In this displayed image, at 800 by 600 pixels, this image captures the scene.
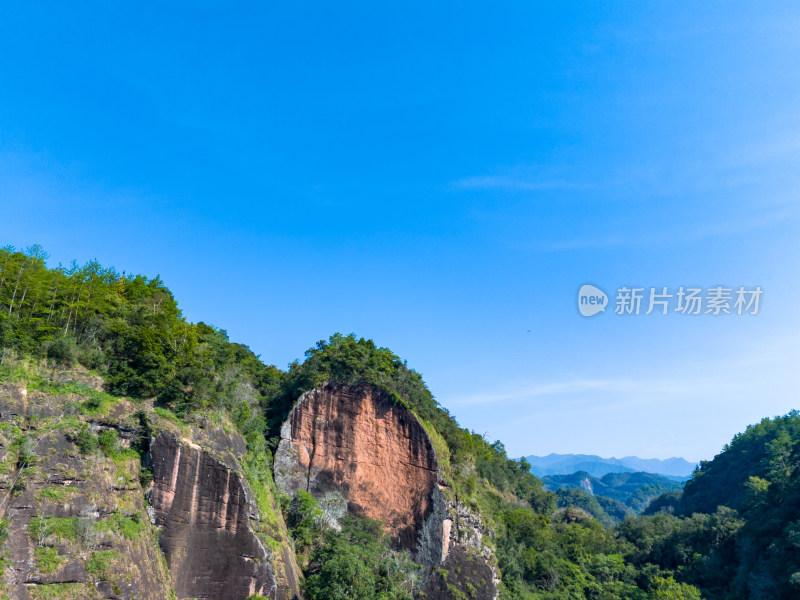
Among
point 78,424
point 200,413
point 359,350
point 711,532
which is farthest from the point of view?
point 711,532

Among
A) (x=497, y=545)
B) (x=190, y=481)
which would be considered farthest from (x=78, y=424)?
→ (x=497, y=545)

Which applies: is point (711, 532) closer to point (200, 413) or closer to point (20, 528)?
point (200, 413)

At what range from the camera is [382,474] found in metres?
37.7

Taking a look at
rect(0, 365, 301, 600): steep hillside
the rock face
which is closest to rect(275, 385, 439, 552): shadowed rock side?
the rock face

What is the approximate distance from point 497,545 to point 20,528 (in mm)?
34941

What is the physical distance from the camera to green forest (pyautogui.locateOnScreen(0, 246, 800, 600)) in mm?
28016

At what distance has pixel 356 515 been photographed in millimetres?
36031

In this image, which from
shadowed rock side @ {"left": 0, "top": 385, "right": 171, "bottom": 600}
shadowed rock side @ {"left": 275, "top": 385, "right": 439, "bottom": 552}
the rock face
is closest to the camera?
shadowed rock side @ {"left": 0, "top": 385, "right": 171, "bottom": 600}

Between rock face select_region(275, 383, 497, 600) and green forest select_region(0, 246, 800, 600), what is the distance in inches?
51.5

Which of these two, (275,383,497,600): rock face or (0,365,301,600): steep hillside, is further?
(275,383,497,600): rock face

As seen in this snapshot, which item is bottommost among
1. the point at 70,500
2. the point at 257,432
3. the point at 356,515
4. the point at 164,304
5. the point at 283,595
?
the point at 283,595

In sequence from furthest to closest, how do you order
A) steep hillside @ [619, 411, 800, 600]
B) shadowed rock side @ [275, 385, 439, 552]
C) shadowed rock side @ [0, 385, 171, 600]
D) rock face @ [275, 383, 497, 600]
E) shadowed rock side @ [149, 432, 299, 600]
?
shadowed rock side @ [275, 385, 439, 552]
steep hillside @ [619, 411, 800, 600]
rock face @ [275, 383, 497, 600]
shadowed rock side @ [149, 432, 299, 600]
shadowed rock side @ [0, 385, 171, 600]

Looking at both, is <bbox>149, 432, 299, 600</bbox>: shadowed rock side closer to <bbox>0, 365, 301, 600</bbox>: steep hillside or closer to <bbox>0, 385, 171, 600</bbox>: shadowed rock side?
<bbox>0, 365, 301, 600</bbox>: steep hillside

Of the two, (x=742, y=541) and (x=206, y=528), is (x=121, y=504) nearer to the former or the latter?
(x=206, y=528)
